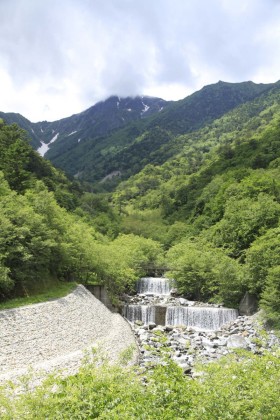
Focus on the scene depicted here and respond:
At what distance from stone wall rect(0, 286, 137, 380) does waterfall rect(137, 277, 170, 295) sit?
78.9 ft

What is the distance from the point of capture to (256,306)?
139ft

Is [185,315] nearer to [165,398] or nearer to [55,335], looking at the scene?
[55,335]

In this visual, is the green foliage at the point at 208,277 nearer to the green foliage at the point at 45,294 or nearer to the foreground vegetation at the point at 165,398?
the green foliage at the point at 45,294

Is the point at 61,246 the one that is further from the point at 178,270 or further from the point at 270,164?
the point at 270,164

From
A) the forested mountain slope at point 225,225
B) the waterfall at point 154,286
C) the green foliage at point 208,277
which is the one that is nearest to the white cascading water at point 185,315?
the green foliage at point 208,277

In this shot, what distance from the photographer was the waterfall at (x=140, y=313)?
43375 millimetres

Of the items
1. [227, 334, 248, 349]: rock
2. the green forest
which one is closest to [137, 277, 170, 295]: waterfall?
the green forest

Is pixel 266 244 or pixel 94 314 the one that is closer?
pixel 94 314

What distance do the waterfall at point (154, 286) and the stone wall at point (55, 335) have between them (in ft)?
78.9

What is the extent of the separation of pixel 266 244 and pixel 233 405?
36563 mm

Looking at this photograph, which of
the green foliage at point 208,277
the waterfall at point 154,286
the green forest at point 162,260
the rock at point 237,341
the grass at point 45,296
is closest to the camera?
the green forest at point 162,260

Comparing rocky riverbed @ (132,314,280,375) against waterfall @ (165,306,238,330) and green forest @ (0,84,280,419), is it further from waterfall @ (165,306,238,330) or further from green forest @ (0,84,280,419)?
green forest @ (0,84,280,419)

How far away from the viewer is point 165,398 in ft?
32.3

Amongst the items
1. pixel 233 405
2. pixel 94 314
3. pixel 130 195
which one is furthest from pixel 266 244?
pixel 130 195
